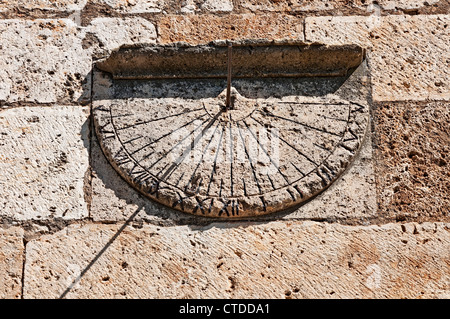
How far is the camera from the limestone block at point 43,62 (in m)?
3.87

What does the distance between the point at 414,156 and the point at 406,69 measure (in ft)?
1.49

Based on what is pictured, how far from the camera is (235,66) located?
3.86 m

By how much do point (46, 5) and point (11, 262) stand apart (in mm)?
1335

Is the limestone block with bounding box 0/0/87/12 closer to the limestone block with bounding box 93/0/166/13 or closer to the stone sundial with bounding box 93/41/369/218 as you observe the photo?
the limestone block with bounding box 93/0/166/13

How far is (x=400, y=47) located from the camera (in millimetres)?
3977

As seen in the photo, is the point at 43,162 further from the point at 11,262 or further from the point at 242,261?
the point at 242,261

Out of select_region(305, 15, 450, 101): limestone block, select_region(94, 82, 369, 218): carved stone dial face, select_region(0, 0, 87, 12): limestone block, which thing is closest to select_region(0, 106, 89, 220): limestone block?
select_region(94, 82, 369, 218): carved stone dial face

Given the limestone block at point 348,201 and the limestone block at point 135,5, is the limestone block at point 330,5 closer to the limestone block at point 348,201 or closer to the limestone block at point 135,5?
the limestone block at point 135,5

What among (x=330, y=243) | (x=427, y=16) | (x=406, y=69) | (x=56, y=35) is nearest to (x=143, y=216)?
(x=330, y=243)

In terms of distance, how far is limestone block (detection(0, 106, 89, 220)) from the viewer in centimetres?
360

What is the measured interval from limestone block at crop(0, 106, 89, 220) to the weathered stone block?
129cm

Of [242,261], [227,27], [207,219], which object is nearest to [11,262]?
[207,219]

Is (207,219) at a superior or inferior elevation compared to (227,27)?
inferior
